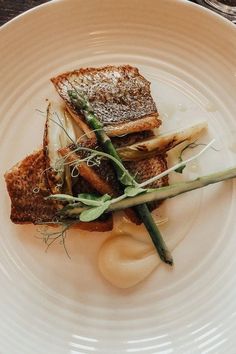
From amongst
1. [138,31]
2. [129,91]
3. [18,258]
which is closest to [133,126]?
[129,91]

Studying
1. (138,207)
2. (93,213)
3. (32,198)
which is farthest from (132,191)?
(32,198)

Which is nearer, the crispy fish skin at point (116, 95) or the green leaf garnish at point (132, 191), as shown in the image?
the green leaf garnish at point (132, 191)

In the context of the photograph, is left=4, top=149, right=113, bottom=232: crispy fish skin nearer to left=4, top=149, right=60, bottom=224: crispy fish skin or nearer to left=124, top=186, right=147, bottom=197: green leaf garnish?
left=4, top=149, right=60, bottom=224: crispy fish skin

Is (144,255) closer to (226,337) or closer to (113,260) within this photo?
(113,260)

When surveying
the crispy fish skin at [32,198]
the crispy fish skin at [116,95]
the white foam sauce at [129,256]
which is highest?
the crispy fish skin at [116,95]

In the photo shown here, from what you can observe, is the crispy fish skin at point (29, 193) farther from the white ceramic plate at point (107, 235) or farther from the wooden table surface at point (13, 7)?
the wooden table surface at point (13, 7)

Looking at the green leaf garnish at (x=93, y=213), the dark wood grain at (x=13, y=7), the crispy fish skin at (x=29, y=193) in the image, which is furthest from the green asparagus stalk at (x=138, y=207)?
the dark wood grain at (x=13, y=7)

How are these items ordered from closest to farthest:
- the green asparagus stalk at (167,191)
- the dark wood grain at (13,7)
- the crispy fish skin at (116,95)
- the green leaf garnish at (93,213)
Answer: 1. the green leaf garnish at (93,213)
2. the green asparagus stalk at (167,191)
3. the crispy fish skin at (116,95)
4. the dark wood grain at (13,7)
